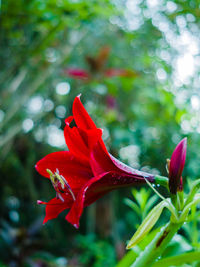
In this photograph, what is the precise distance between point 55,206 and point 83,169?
7 cm

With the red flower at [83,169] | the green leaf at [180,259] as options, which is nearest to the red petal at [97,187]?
the red flower at [83,169]

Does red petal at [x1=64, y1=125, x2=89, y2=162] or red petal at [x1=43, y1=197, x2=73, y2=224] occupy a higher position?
Result: red petal at [x1=64, y1=125, x2=89, y2=162]

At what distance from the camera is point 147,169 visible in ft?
7.38

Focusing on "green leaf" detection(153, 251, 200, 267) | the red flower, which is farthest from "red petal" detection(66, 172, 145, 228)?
"green leaf" detection(153, 251, 200, 267)

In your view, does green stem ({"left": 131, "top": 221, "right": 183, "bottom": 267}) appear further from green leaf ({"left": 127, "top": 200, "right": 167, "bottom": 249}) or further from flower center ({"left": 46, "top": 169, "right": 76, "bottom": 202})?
flower center ({"left": 46, "top": 169, "right": 76, "bottom": 202})

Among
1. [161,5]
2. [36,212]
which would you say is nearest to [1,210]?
[36,212]

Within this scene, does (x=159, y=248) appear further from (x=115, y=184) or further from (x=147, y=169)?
(x=147, y=169)

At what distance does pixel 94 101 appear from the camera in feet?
11.0

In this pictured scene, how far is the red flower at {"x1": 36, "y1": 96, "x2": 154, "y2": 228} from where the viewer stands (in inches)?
17.1

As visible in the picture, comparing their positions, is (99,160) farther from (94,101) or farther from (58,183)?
(94,101)

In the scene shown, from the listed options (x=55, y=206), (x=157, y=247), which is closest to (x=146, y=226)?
(x=157, y=247)

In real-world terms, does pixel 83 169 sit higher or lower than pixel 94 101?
higher

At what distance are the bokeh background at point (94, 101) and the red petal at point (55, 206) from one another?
145 millimetres

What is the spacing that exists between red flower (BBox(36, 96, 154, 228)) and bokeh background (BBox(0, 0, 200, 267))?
146 mm
